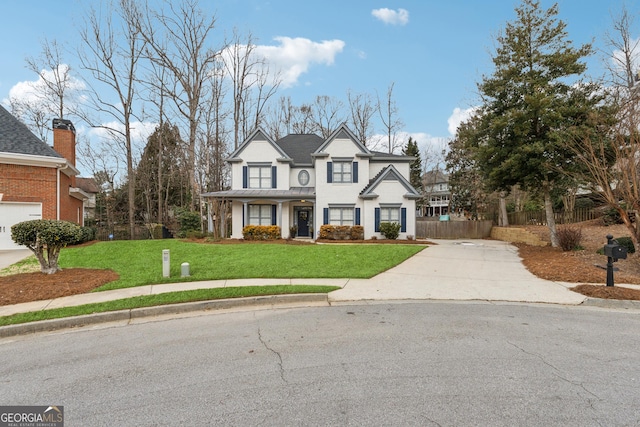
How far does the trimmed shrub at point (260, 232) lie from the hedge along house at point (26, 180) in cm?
982

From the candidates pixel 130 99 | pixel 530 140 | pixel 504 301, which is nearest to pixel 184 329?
pixel 504 301

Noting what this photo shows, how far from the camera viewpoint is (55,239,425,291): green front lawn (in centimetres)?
884

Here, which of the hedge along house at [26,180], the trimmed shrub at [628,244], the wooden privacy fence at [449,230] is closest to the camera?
the trimmed shrub at [628,244]

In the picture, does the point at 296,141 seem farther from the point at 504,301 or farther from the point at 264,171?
the point at 504,301

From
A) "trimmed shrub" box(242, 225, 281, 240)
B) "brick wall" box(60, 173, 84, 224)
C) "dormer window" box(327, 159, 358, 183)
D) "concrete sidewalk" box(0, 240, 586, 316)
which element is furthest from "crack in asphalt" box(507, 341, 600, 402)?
"brick wall" box(60, 173, 84, 224)

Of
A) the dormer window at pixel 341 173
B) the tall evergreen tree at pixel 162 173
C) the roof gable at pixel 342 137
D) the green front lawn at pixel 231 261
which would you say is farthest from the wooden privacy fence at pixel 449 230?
the tall evergreen tree at pixel 162 173

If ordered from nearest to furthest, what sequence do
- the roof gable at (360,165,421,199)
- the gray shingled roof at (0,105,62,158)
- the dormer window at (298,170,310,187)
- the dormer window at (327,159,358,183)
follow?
the gray shingled roof at (0,105,62,158) < the roof gable at (360,165,421,199) < the dormer window at (327,159,358,183) < the dormer window at (298,170,310,187)

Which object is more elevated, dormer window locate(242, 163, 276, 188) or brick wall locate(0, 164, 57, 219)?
dormer window locate(242, 163, 276, 188)

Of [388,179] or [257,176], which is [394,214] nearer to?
[388,179]

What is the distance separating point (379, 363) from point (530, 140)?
1483 centimetres

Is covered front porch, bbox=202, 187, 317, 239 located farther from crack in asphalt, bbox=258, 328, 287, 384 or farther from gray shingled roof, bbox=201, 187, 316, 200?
crack in asphalt, bbox=258, 328, 287, 384

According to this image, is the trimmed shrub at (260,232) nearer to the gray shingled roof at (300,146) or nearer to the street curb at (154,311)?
the gray shingled roof at (300,146)

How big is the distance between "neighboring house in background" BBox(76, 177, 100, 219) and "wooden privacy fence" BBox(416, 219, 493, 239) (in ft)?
123

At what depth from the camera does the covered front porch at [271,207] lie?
20250mm
